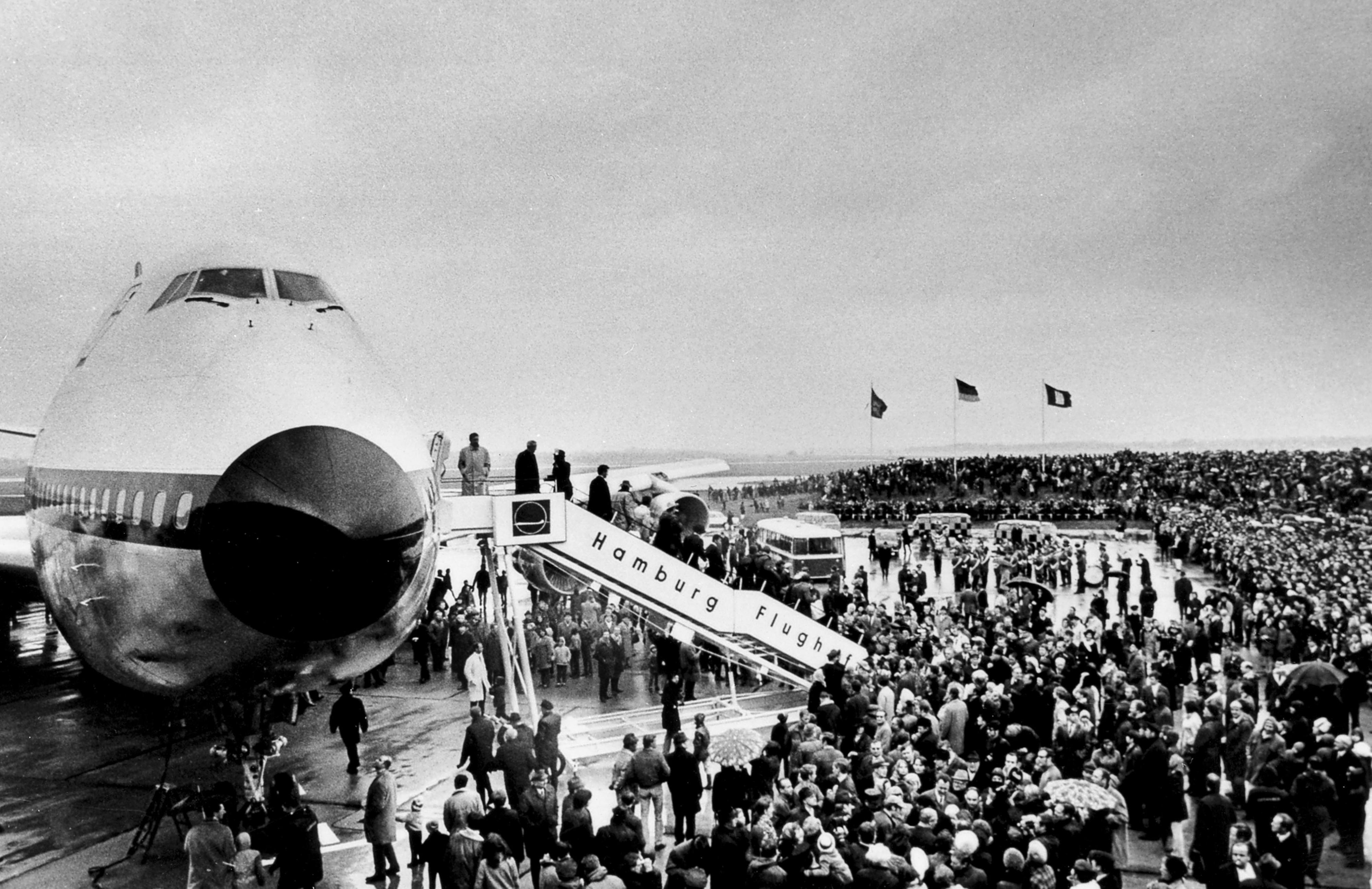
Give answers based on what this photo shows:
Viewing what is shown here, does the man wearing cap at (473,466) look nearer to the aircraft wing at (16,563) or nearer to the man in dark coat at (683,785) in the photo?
the aircraft wing at (16,563)

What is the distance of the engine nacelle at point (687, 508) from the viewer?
88.5ft

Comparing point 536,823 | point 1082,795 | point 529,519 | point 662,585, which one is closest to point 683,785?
point 536,823

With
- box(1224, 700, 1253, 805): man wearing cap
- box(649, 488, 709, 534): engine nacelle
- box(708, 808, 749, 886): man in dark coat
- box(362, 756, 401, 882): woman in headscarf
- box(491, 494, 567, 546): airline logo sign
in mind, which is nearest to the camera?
box(708, 808, 749, 886): man in dark coat

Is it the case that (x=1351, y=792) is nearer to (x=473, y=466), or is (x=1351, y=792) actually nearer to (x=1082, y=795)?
(x=1082, y=795)

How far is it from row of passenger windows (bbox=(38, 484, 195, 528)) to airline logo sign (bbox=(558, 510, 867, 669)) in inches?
291

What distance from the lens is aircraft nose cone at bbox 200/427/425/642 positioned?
8.32 meters

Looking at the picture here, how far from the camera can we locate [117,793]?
1305 centimetres

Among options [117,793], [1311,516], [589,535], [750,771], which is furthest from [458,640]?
[1311,516]

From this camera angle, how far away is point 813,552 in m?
35.7

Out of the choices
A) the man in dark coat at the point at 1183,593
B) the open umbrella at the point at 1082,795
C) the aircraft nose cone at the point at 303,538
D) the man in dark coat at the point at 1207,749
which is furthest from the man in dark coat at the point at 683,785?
the man in dark coat at the point at 1183,593

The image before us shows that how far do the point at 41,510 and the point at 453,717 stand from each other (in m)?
8.09

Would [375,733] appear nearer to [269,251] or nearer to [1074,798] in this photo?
[269,251]

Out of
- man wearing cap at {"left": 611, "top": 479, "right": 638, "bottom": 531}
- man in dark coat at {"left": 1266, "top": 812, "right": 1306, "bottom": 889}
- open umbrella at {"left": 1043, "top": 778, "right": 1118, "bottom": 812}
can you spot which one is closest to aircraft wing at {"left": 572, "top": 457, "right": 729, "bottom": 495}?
man wearing cap at {"left": 611, "top": 479, "right": 638, "bottom": 531}

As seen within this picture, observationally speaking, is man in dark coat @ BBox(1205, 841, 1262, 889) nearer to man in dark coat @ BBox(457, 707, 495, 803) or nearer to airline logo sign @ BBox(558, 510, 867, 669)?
man in dark coat @ BBox(457, 707, 495, 803)
